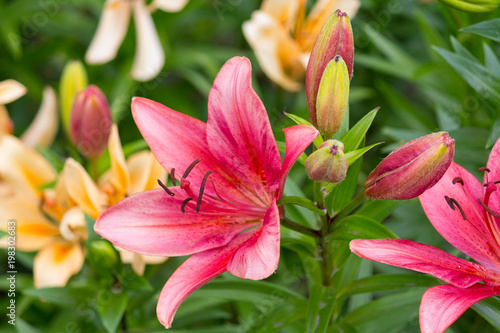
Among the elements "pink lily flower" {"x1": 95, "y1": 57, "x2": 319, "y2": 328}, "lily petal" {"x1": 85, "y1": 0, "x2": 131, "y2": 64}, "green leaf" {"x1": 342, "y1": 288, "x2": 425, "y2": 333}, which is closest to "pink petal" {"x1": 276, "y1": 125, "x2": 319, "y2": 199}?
"pink lily flower" {"x1": 95, "y1": 57, "x2": 319, "y2": 328}

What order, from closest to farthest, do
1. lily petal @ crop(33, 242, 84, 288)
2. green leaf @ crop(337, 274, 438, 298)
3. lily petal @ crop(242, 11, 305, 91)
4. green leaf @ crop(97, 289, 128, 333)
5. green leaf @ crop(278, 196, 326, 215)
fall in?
1. green leaf @ crop(278, 196, 326, 215)
2. green leaf @ crop(337, 274, 438, 298)
3. green leaf @ crop(97, 289, 128, 333)
4. lily petal @ crop(33, 242, 84, 288)
5. lily petal @ crop(242, 11, 305, 91)

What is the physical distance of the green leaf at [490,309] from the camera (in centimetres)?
67

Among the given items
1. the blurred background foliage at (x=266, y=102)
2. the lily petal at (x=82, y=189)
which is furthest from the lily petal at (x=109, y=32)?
the lily petal at (x=82, y=189)

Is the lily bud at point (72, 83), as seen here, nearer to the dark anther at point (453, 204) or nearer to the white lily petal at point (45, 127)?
the white lily petal at point (45, 127)

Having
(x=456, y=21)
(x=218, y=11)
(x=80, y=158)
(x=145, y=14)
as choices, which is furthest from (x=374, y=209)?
(x=218, y=11)

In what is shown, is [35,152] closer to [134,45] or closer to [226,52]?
[134,45]

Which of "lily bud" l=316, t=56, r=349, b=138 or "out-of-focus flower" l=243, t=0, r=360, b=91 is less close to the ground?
"lily bud" l=316, t=56, r=349, b=138

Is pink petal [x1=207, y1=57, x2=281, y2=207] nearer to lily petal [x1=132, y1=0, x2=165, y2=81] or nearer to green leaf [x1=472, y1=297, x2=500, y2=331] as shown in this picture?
green leaf [x1=472, y1=297, x2=500, y2=331]

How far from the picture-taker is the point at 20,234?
1056 millimetres

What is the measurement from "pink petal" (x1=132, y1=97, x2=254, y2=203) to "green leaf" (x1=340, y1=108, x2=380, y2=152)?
0.59ft

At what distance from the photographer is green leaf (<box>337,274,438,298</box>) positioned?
0.79 metres

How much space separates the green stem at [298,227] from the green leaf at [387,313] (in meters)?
0.23

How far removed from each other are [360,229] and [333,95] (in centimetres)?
18

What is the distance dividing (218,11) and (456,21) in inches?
28.8
